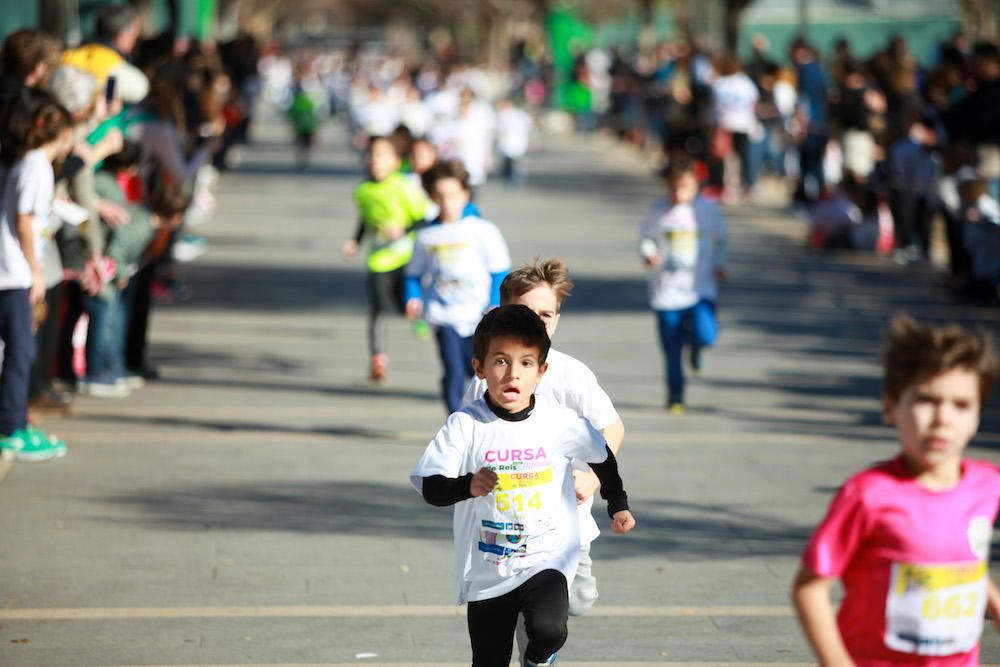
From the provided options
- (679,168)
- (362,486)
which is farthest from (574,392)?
(679,168)

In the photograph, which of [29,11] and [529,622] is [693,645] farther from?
[29,11]

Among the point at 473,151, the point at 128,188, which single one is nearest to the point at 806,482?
the point at 128,188

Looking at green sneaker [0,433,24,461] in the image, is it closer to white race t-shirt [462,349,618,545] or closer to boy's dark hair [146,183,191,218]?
boy's dark hair [146,183,191,218]

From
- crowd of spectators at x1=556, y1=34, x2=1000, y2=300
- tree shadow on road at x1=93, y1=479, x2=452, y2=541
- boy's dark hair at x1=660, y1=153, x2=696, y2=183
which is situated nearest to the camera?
tree shadow on road at x1=93, y1=479, x2=452, y2=541

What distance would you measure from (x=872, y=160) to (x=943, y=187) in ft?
13.9

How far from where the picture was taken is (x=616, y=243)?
21641mm

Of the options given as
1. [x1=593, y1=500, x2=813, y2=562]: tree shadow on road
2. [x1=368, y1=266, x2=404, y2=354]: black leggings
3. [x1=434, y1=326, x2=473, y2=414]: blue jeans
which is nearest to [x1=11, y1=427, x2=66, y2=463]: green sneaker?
[x1=434, y1=326, x2=473, y2=414]: blue jeans

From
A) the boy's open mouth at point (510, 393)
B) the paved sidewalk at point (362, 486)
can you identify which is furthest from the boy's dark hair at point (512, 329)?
the paved sidewalk at point (362, 486)

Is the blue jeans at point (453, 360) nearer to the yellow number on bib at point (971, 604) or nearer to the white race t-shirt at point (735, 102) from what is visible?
the yellow number on bib at point (971, 604)

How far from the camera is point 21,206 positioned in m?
9.02

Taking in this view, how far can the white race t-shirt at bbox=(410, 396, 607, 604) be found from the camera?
4.96 meters

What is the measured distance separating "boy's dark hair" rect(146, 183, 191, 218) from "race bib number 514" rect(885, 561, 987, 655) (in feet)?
28.0

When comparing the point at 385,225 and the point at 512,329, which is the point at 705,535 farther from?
the point at 385,225

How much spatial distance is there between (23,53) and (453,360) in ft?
9.55
